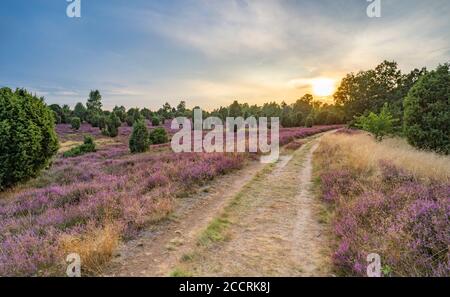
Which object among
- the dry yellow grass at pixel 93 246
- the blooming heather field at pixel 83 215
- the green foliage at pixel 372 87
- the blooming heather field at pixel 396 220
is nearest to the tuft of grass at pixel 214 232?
the blooming heather field at pixel 83 215

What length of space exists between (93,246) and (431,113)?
17899 mm

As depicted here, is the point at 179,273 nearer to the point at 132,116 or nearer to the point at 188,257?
the point at 188,257

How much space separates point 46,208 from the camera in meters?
8.61

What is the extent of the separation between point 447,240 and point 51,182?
48.9ft

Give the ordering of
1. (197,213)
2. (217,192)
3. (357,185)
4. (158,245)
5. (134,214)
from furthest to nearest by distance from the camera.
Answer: (217,192), (357,185), (197,213), (134,214), (158,245)

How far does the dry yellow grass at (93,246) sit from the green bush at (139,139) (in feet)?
64.6

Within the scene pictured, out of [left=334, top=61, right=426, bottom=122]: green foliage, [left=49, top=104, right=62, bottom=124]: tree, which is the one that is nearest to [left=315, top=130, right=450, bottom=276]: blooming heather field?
[left=334, top=61, right=426, bottom=122]: green foliage

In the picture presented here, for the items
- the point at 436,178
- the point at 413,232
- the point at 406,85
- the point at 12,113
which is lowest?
the point at 413,232

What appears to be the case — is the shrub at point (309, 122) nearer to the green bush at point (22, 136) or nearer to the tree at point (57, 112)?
the green bush at point (22, 136)

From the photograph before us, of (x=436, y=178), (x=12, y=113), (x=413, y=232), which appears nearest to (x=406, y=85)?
(x=436, y=178)

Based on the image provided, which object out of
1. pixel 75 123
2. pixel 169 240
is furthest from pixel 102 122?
pixel 169 240

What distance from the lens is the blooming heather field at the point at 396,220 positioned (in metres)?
4.44

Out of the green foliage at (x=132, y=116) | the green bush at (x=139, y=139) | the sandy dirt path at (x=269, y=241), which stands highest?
the green foliage at (x=132, y=116)

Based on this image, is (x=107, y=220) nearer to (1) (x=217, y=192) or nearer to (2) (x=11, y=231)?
(2) (x=11, y=231)
